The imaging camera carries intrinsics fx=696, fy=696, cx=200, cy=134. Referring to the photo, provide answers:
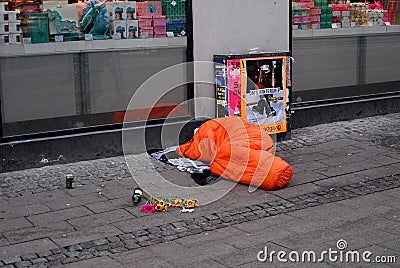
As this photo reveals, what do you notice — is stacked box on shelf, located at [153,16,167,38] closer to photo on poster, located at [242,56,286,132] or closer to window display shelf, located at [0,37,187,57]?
window display shelf, located at [0,37,187,57]

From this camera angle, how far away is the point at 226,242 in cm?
589

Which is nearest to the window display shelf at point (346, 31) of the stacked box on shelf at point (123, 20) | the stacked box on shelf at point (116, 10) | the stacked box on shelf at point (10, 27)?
the stacked box on shelf at point (123, 20)

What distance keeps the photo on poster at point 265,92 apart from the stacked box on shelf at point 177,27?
943mm

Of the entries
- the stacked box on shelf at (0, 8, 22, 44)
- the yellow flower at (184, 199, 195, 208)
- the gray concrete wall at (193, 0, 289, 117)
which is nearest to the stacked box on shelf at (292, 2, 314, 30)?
the gray concrete wall at (193, 0, 289, 117)

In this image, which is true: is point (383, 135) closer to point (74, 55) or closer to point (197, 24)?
point (197, 24)

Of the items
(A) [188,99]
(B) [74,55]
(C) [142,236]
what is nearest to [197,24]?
(A) [188,99]

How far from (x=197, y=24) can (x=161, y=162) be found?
1.90 meters

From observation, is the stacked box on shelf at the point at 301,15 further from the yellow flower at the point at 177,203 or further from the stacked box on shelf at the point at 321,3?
the yellow flower at the point at 177,203

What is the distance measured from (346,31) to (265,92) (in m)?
2.64

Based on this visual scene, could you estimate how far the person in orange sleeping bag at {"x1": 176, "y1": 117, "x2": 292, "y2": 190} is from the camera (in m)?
7.31

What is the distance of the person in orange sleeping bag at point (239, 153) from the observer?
7312mm

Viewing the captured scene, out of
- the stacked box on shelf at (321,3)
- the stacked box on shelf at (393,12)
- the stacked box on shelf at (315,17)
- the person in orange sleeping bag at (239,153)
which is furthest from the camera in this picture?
the stacked box on shelf at (393,12)

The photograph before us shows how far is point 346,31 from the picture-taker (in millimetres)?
11062

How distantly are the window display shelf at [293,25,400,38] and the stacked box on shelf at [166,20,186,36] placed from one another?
1974 mm
